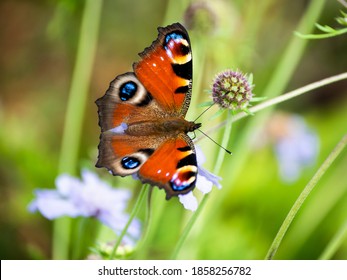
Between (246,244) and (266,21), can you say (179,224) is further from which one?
(266,21)

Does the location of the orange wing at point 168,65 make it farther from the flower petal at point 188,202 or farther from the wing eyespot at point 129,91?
the flower petal at point 188,202

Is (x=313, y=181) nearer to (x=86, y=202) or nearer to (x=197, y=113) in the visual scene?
(x=86, y=202)

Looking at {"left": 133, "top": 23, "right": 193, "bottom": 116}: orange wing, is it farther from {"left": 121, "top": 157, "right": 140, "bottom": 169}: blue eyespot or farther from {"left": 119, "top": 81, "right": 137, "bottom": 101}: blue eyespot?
{"left": 121, "top": 157, "right": 140, "bottom": 169}: blue eyespot

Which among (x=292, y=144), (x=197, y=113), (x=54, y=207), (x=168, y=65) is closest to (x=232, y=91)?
(x=168, y=65)

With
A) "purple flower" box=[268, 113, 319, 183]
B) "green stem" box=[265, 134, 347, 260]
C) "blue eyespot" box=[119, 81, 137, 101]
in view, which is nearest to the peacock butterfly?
"blue eyespot" box=[119, 81, 137, 101]

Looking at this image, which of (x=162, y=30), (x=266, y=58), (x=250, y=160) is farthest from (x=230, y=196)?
(x=162, y=30)

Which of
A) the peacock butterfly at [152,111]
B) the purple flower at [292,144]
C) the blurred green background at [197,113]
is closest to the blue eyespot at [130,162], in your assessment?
the peacock butterfly at [152,111]

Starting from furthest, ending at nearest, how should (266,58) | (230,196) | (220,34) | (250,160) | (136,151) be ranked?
(266,58) → (250,160) → (230,196) → (220,34) → (136,151)
